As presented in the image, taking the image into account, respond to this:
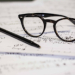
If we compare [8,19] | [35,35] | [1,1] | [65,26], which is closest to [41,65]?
[35,35]

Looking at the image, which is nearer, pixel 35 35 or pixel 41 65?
pixel 41 65

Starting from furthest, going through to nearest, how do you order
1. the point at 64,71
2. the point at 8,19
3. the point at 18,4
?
the point at 18,4 → the point at 8,19 → the point at 64,71

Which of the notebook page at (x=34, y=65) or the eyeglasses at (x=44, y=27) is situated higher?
the eyeglasses at (x=44, y=27)

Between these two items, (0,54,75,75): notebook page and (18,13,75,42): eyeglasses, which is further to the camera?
(18,13,75,42): eyeglasses

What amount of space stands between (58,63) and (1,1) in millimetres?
837

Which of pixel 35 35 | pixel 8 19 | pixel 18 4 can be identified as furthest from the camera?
pixel 18 4

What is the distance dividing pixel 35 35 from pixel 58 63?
18 cm

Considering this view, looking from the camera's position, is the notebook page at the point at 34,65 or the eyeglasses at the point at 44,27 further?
the eyeglasses at the point at 44,27

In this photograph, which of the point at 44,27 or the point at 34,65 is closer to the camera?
the point at 34,65

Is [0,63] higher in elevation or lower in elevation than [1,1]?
lower

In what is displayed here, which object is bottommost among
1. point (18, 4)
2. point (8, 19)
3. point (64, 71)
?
point (64, 71)

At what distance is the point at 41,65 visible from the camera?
309 millimetres

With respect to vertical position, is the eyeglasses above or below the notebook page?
above

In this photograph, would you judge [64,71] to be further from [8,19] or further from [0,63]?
[8,19]
